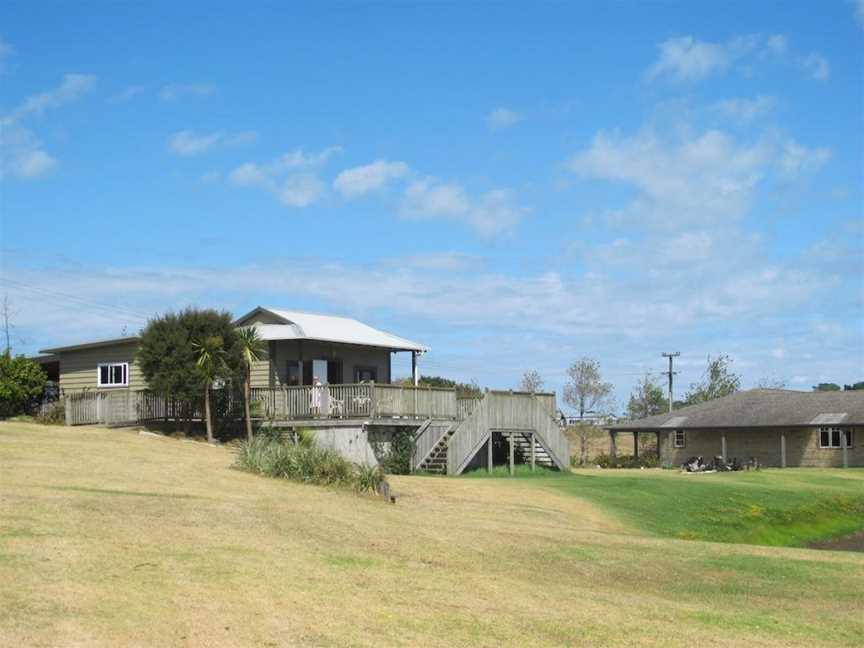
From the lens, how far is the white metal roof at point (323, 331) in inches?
1684

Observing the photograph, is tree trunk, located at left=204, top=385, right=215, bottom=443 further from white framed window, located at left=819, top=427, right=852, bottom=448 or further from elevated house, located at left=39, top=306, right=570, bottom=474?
white framed window, located at left=819, top=427, right=852, bottom=448

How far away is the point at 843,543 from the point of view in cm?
3284

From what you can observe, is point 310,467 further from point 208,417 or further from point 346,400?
point 208,417

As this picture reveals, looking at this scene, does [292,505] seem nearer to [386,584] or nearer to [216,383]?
[386,584]

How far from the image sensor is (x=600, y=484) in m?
36.8

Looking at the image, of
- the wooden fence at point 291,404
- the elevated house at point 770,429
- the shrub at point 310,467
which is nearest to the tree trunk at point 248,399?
the wooden fence at point 291,404

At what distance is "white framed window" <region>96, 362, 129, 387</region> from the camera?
45.8 metres

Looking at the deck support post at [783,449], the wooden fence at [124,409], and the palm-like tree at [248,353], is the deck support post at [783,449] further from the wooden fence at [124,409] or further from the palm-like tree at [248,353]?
the wooden fence at [124,409]

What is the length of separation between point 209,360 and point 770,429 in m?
32.8

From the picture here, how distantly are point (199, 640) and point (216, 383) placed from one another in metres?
30.9

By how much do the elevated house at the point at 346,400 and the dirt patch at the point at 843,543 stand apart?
489 inches

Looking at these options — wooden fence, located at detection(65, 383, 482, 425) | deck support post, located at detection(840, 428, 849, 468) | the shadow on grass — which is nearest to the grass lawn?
the shadow on grass

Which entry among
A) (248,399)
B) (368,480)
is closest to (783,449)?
(248,399)

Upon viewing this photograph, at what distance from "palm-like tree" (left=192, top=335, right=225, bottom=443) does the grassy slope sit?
10.2 m
